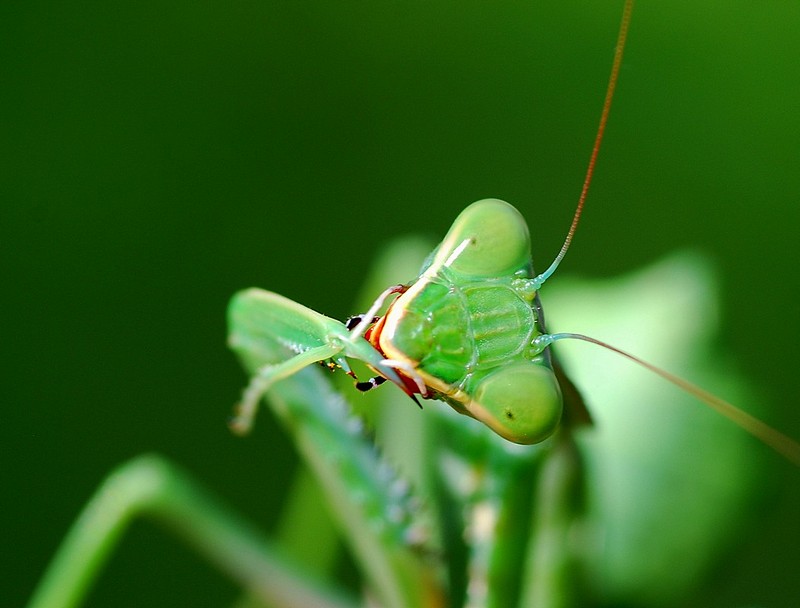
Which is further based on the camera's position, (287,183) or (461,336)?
(287,183)

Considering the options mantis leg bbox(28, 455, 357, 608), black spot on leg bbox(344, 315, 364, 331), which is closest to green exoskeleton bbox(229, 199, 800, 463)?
black spot on leg bbox(344, 315, 364, 331)

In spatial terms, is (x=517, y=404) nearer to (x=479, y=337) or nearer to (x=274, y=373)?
(x=479, y=337)

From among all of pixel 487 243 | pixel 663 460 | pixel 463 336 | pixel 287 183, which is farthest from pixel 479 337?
pixel 287 183

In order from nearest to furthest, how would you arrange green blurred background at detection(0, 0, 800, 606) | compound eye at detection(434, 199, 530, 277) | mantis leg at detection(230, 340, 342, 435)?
1. mantis leg at detection(230, 340, 342, 435)
2. compound eye at detection(434, 199, 530, 277)
3. green blurred background at detection(0, 0, 800, 606)

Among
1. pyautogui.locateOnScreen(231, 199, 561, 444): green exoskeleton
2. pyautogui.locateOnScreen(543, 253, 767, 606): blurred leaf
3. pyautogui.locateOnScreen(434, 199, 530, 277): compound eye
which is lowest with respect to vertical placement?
pyautogui.locateOnScreen(543, 253, 767, 606): blurred leaf

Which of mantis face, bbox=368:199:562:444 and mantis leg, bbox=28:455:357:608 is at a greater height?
mantis face, bbox=368:199:562:444

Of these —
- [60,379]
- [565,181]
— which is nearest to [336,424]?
[60,379]

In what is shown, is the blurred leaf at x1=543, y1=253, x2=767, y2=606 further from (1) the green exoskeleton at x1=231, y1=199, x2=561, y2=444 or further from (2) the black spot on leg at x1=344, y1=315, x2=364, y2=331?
(2) the black spot on leg at x1=344, y1=315, x2=364, y2=331

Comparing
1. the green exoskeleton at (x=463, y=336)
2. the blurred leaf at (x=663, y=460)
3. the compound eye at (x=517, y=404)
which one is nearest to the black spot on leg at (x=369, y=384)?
the green exoskeleton at (x=463, y=336)
